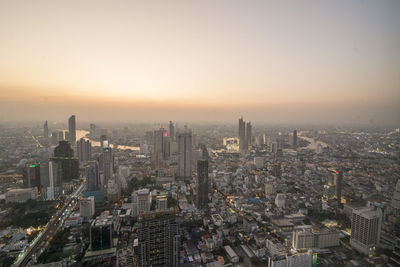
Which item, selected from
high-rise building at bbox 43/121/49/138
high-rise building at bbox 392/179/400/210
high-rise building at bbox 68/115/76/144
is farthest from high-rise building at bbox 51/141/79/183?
high-rise building at bbox 392/179/400/210

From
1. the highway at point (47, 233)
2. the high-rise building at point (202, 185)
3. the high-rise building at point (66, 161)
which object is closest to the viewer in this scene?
the highway at point (47, 233)

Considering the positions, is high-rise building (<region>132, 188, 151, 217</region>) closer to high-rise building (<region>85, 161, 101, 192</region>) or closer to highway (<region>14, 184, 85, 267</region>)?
highway (<region>14, 184, 85, 267</region>)

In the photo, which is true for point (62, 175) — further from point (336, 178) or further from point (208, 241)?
point (336, 178)

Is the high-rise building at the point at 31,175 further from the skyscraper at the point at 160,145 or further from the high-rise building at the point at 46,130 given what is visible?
the skyscraper at the point at 160,145

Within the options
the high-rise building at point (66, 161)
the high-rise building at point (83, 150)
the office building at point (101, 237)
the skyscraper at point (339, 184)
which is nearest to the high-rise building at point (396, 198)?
the skyscraper at point (339, 184)

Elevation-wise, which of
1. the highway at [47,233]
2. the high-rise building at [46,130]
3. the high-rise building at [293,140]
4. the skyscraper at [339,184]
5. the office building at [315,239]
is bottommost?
the highway at [47,233]

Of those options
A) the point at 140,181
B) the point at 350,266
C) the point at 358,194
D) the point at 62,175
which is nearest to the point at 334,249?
the point at 350,266
